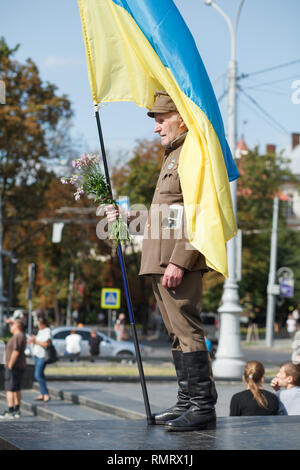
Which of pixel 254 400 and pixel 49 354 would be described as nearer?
pixel 254 400

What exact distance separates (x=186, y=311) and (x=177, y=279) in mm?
229

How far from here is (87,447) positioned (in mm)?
4043

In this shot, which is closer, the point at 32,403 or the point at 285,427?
the point at 285,427

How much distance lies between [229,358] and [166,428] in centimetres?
1455

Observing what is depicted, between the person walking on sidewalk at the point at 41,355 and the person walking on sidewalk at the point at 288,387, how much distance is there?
9.01 metres

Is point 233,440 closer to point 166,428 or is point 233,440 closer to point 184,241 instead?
point 166,428

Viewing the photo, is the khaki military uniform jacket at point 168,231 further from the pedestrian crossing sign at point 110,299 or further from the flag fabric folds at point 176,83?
the pedestrian crossing sign at point 110,299

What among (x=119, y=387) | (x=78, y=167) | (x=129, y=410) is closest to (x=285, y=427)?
(x=78, y=167)

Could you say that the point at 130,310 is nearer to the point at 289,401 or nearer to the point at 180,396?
the point at 180,396

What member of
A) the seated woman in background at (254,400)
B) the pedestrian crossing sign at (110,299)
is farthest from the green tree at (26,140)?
the seated woman in background at (254,400)

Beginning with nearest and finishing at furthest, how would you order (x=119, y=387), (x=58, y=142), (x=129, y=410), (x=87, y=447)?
1. (x=87, y=447)
2. (x=129, y=410)
3. (x=119, y=387)
4. (x=58, y=142)

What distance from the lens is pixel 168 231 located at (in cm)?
513

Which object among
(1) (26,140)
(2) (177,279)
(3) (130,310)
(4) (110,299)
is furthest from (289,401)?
(1) (26,140)

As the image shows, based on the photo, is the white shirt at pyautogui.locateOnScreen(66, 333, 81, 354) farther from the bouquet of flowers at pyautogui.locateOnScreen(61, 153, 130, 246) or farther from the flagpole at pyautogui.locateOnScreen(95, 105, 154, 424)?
the bouquet of flowers at pyautogui.locateOnScreen(61, 153, 130, 246)
